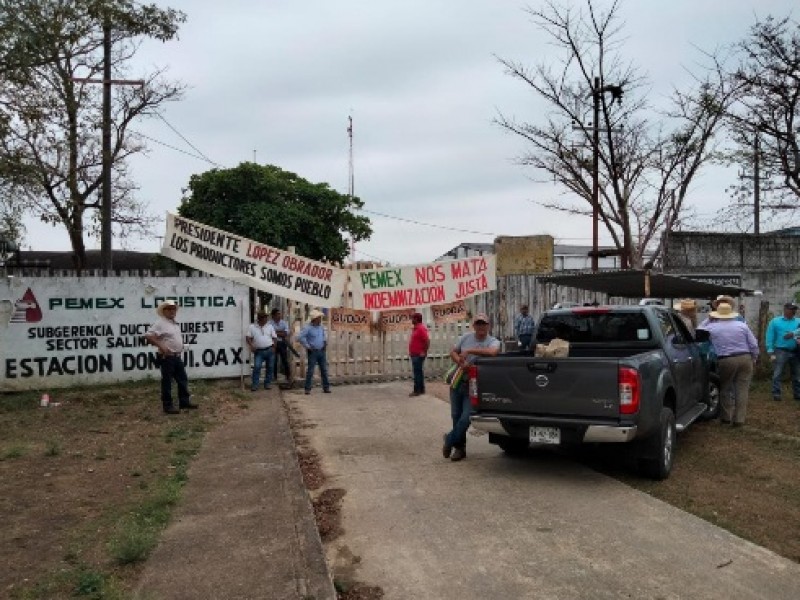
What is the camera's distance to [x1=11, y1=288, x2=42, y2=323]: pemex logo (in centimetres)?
1155

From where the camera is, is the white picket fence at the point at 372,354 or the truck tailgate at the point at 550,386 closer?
the truck tailgate at the point at 550,386

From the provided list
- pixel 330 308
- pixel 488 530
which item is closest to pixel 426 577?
pixel 488 530

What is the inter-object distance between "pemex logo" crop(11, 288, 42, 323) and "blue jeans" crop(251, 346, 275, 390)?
12.3 ft

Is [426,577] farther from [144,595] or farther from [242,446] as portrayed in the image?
[242,446]

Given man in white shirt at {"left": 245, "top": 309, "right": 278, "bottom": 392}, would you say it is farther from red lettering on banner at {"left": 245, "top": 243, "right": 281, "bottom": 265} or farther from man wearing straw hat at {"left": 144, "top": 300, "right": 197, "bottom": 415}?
man wearing straw hat at {"left": 144, "top": 300, "right": 197, "bottom": 415}

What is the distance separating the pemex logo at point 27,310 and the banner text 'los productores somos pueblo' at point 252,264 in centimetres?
233

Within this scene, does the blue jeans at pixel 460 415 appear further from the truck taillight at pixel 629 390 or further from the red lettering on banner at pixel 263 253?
the red lettering on banner at pixel 263 253

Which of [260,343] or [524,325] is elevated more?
[524,325]

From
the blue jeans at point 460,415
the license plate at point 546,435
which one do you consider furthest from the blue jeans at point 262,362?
the license plate at point 546,435

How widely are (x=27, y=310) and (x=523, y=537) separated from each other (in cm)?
1000

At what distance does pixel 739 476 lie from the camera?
6.67m

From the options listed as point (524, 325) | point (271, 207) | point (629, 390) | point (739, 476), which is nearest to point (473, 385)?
point (629, 390)

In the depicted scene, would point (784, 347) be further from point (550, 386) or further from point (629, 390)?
point (550, 386)

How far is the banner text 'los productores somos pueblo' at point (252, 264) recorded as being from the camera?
11.7 m
